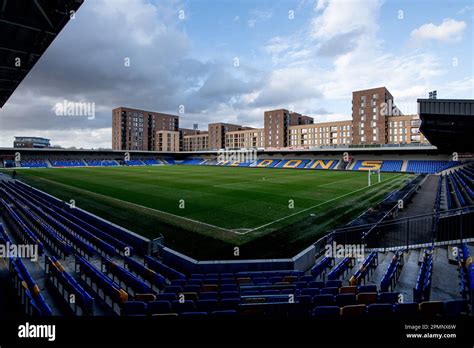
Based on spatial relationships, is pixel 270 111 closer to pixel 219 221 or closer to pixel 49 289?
pixel 219 221

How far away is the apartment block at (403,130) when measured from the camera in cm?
8031

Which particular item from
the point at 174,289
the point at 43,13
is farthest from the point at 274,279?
the point at 43,13

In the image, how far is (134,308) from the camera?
5.18 m

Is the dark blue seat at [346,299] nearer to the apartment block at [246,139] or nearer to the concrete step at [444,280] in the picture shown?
the concrete step at [444,280]

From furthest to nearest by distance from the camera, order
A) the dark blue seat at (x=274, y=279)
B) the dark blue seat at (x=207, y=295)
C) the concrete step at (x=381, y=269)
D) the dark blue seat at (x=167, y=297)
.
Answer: the concrete step at (x=381, y=269)
the dark blue seat at (x=274, y=279)
the dark blue seat at (x=207, y=295)
the dark blue seat at (x=167, y=297)

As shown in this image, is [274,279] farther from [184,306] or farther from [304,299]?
[184,306]

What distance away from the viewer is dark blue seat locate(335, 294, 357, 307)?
535 cm

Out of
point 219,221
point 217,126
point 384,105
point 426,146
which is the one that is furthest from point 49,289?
point 217,126

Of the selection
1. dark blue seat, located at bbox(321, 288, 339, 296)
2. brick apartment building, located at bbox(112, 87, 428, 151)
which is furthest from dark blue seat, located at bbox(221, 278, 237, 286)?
brick apartment building, located at bbox(112, 87, 428, 151)

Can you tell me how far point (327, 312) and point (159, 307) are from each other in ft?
11.1

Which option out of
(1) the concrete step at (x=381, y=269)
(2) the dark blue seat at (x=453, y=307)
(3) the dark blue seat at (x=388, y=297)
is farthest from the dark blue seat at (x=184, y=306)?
(1) the concrete step at (x=381, y=269)

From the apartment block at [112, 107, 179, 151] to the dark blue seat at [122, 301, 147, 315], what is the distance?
119 m

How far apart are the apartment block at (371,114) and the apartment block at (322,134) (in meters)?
13.1

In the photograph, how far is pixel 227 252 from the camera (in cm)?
1025
